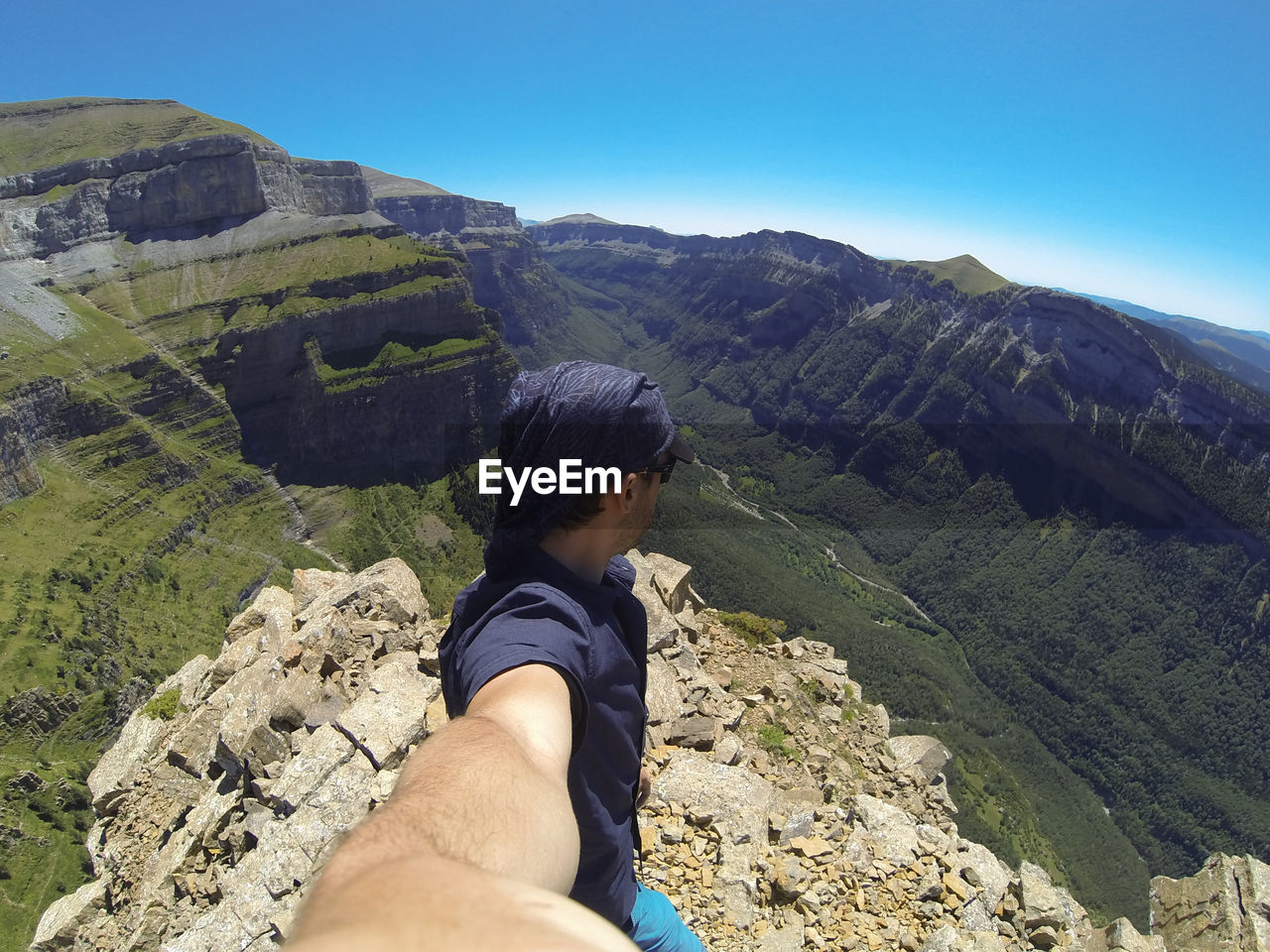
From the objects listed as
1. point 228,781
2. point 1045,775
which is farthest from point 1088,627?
point 228,781

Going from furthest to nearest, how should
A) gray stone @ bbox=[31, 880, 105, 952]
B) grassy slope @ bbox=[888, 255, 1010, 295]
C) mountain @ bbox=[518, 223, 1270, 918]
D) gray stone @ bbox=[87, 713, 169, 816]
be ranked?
grassy slope @ bbox=[888, 255, 1010, 295] → mountain @ bbox=[518, 223, 1270, 918] → gray stone @ bbox=[87, 713, 169, 816] → gray stone @ bbox=[31, 880, 105, 952]

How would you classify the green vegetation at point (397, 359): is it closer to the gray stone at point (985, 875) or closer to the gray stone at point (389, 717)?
the gray stone at point (389, 717)

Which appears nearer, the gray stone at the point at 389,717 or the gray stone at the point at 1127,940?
the gray stone at the point at 1127,940

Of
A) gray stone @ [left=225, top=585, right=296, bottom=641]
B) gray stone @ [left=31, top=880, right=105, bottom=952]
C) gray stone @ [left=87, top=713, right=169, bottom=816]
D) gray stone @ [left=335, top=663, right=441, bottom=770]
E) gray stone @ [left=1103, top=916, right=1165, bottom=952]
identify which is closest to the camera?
gray stone @ [left=1103, top=916, right=1165, bottom=952]

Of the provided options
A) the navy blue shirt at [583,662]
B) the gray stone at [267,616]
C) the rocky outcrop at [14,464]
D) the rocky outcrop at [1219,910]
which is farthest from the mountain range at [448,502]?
the navy blue shirt at [583,662]

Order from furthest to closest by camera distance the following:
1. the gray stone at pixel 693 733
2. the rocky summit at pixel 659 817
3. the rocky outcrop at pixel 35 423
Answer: the rocky outcrop at pixel 35 423 < the gray stone at pixel 693 733 < the rocky summit at pixel 659 817

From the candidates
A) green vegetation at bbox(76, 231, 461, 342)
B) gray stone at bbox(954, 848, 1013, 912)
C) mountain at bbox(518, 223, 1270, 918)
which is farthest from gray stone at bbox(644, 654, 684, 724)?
green vegetation at bbox(76, 231, 461, 342)

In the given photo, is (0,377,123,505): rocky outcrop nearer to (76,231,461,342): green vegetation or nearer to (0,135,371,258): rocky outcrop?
(76,231,461,342): green vegetation

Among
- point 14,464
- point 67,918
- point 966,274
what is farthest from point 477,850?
point 966,274
